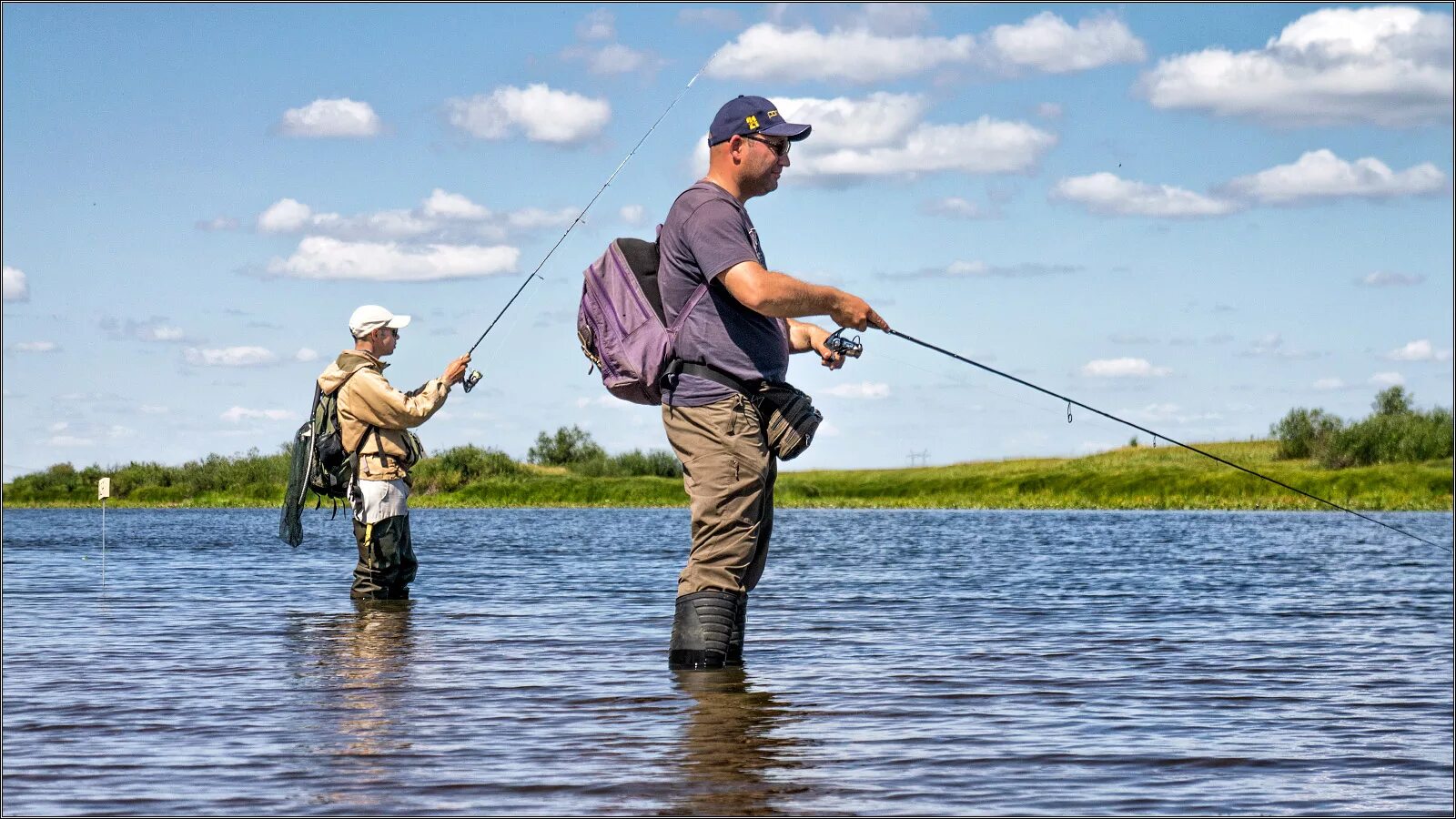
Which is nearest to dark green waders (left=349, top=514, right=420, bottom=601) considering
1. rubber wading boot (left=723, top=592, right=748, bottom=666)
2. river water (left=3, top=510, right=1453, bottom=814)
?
river water (left=3, top=510, right=1453, bottom=814)

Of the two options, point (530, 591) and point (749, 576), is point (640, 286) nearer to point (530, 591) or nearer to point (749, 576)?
point (749, 576)

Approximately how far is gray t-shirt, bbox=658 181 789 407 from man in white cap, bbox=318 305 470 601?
11.9 feet

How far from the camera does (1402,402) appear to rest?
243ft

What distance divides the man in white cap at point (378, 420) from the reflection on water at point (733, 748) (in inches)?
146

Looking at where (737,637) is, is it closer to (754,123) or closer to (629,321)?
(629,321)

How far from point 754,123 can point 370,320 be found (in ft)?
13.9

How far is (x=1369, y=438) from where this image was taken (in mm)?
62438

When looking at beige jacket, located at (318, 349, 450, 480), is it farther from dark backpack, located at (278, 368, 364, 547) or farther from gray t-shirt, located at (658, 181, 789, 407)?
gray t-shirt, located at (658, 181, 789, 407)

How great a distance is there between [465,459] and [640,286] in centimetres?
5631

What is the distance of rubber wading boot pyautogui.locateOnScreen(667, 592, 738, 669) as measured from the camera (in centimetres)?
668

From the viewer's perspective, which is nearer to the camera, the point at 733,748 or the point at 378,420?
the point at 733,748

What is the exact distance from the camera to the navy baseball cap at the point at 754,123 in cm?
659

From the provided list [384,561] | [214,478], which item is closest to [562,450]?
[214,478]

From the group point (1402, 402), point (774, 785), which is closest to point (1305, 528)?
point (774, 785)
